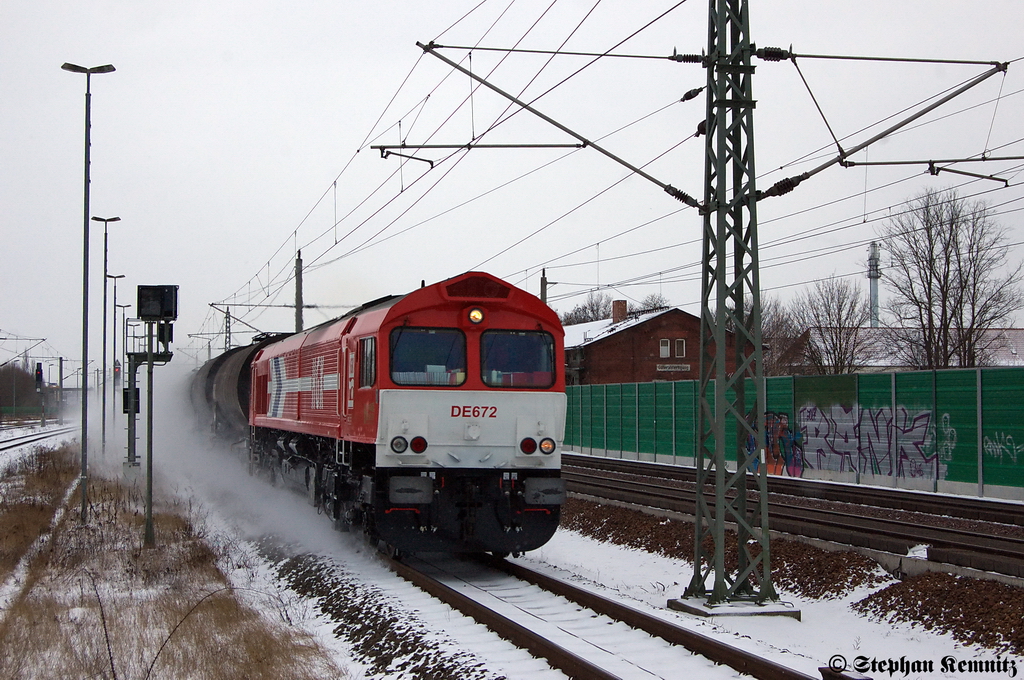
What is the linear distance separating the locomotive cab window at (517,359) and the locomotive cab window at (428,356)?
0.31m

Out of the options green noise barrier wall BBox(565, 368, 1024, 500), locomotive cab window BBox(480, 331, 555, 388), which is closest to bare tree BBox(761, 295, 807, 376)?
green noise barrier wall BBox(565, 368, 1024, 500)

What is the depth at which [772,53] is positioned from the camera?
1005 centimetres

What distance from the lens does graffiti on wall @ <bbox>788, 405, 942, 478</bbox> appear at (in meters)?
20.4

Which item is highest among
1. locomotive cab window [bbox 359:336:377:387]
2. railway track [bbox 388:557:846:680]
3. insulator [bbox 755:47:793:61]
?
insulator [bbox 755:47:793:61]

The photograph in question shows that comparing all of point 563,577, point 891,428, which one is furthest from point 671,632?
point 891,428

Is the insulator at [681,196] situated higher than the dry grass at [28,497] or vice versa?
the insulator at [681,196]

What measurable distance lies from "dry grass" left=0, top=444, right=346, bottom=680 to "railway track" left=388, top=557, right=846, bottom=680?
5.60 feet

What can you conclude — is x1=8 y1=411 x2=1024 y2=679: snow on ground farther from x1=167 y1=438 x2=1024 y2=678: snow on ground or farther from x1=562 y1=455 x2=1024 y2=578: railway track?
x1=562 y1=455 x2=1024 y2=578: railway track

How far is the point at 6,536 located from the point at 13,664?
9.04 m

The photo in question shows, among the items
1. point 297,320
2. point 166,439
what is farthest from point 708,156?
point 166,439

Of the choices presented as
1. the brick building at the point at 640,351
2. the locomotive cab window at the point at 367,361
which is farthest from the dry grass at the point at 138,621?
the brick building at the point at 640,351

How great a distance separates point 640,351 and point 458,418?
45.2 m

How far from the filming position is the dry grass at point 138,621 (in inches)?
327

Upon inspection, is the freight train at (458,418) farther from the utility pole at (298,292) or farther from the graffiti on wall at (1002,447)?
the utility pole at (298,292)
